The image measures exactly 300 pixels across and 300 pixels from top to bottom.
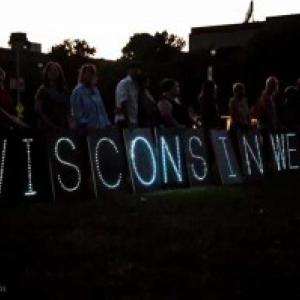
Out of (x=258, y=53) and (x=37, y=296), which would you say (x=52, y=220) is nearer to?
(x=37, y=296)

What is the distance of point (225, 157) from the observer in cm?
1341

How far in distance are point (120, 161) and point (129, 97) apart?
185 cm

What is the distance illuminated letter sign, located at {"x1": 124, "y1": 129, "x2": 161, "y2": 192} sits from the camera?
11508mm

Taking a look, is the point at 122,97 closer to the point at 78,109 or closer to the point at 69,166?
the point at 78,109

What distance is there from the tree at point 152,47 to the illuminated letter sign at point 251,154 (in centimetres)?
6797

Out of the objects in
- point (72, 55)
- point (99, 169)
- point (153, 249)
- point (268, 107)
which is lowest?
point (153, 249)

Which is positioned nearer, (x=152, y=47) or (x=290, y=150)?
(x=290, y=150)

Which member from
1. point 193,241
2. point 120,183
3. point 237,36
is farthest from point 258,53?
point 193,241

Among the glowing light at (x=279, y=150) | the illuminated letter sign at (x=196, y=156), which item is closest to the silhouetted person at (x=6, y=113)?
the illuminated letter sign at (x=196, y=156)

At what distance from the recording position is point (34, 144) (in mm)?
10070

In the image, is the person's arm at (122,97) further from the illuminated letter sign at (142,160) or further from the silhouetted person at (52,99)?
the silhouetted person at (52,99)

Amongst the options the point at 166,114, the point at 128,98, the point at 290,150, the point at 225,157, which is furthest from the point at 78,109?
the point at 290,150

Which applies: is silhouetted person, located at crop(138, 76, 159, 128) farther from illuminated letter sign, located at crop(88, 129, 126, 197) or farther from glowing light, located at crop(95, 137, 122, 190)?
glowing light, located at crop(95, 137, 122, 190)

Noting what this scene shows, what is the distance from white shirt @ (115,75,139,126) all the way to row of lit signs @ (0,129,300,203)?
0.90 meters
